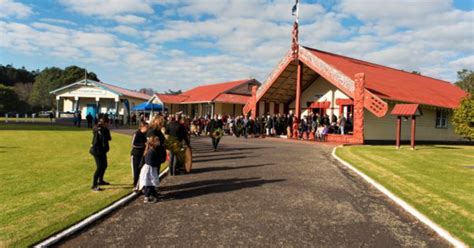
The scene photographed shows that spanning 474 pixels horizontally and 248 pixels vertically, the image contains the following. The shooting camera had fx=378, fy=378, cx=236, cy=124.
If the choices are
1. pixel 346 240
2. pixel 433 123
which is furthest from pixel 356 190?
pixel 433 123

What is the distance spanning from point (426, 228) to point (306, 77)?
74.5ft

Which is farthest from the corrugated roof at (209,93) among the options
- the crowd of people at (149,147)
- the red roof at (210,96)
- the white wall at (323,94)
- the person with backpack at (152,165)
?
the person with backpack at (152,165)

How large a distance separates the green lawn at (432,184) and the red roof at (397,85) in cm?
894

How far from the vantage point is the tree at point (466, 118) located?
72.7ft

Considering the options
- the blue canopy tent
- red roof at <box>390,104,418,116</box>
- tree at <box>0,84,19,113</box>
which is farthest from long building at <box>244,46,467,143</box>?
tree at <box>0,84,19,113</box>

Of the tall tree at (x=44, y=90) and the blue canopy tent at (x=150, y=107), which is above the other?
the tall tree at (x=44, y=90)

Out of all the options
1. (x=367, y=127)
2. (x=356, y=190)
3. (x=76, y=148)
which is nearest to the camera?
(x=356, y=190)

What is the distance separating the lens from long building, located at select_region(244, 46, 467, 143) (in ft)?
70.0

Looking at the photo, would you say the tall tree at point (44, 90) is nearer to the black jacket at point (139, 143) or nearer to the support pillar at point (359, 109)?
the support pillar at point (359, 109)

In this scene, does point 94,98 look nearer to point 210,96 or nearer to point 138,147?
point 210,96

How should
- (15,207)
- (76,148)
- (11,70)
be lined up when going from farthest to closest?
(11,70)
(76,148)
(15,207)

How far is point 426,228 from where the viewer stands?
582cm

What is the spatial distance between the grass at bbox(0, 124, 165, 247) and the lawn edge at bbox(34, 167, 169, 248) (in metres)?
0.10

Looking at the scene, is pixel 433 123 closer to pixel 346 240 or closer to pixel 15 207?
pixel 346 240
